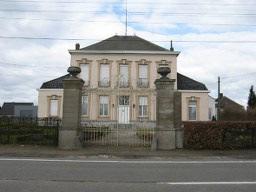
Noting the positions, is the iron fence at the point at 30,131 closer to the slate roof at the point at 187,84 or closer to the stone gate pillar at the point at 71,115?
the stone gate pillar at the point at 71,115

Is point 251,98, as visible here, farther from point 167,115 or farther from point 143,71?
point 167,115

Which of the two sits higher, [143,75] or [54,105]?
[143,75]

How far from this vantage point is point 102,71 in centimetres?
4562

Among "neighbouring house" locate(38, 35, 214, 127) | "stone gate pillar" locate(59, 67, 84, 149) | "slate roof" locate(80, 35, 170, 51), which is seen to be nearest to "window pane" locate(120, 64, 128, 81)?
"neighbouring house" locate(38, 35, 214, 127)

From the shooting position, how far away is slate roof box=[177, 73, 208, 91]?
46781 mm

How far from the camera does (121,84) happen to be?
4528 centimetres

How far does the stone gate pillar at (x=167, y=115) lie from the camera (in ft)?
57.8

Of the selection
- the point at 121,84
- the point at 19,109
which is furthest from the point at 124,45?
the point at 19,109

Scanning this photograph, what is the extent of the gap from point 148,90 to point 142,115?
2.76m
